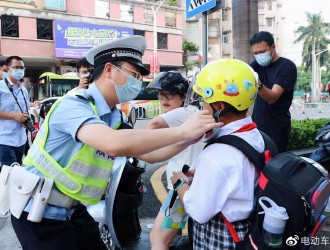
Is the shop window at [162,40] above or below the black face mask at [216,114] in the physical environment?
above

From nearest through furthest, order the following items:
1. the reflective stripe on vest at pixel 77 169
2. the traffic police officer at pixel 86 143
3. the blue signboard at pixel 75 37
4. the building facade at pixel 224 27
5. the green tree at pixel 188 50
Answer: the traffic police officer at pixel 86 143 < the reflective stripe on vest at pixel 77 169 < the blue signboard at pixel 75 37 < the green tree at pixel 188 50 < the building facade at pixel 224 27

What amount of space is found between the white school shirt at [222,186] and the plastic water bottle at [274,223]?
0.19 metres

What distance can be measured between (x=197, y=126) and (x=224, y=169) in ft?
0.73

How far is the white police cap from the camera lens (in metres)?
1.71

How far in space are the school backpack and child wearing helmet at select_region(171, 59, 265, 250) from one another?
6 cm

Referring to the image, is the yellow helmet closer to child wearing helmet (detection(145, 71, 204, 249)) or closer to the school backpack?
the school backpack

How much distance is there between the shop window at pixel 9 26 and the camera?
881 inches

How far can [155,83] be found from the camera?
2.65m

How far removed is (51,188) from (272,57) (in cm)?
247

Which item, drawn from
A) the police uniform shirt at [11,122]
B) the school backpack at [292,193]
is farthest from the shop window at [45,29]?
the school backpack at [292,193]

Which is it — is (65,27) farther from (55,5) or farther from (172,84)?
(172,84)

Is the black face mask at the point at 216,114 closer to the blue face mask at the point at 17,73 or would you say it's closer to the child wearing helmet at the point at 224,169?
the child wearing helmet at the point at 224,169

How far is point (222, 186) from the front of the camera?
1505 millimetres

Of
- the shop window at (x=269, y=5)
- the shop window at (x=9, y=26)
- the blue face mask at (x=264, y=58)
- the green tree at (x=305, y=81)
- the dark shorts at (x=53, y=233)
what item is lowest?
the dark shorts at (x=53, y=233)
